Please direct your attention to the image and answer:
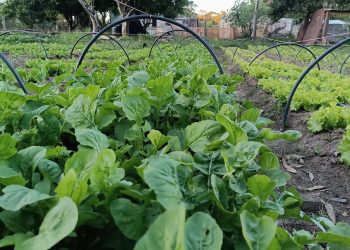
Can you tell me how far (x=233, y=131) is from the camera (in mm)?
1029

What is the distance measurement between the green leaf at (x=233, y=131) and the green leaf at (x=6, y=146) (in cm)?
55

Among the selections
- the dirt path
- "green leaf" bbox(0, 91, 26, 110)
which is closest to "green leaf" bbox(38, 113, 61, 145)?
"green leaf" bbox(0, 91, 26, 110)

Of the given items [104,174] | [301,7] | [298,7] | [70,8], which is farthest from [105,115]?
[70,8]

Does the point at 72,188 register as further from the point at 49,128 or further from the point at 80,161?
the point at 49,128

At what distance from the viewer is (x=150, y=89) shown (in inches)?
58.4

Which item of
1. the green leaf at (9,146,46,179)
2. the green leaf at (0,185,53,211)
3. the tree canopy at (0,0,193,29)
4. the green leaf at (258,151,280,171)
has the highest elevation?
the tree canopy at (0,0,193,29)

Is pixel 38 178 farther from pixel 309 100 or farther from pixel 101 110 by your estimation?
pixel 309 100

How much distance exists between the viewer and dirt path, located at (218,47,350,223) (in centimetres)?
287

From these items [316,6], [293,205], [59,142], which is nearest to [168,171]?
[293,205]

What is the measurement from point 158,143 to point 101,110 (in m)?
0.34

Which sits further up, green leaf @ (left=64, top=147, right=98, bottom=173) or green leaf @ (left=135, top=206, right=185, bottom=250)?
green leaf @ (left=135, top=206, right=185, bottom=250)

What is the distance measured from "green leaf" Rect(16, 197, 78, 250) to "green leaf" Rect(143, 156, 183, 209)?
170mm

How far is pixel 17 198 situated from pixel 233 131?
615mm

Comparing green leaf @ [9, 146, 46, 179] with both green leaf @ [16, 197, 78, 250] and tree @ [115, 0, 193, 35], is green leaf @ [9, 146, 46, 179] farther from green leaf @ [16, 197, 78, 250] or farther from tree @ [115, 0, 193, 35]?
tree @ [115, 0, 193, 35]
